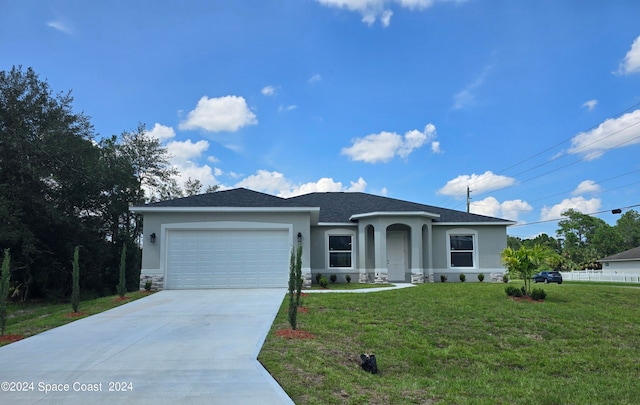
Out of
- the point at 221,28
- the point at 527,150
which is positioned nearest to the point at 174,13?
the point at 221,28

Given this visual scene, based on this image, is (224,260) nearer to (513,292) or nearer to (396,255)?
(396,255)

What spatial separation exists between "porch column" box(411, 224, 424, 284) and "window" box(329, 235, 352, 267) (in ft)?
10.1

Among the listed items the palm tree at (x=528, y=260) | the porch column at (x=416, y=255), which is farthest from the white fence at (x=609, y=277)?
the palm tree at (x=528, y=260)

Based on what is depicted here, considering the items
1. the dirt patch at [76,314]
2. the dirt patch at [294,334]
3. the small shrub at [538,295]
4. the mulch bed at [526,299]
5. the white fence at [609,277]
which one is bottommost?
the white fence at [609,277]

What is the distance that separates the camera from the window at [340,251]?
19938mm

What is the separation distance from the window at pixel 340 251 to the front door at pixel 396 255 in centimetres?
192

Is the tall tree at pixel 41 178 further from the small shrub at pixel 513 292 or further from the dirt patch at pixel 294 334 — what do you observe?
the small shrub at pixel 513 292

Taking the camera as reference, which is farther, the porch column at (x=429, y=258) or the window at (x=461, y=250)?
the window at (x=461, y=250)

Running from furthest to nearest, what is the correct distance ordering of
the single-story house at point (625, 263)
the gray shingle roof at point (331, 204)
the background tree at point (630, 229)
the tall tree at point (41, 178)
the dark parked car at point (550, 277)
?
the background tree at point (630, 229), the single-story house at point (625, 263), the dark parked car at point (550, 277), the tall tree at point (41, 178), the gray shingle roof at point (331, 204)

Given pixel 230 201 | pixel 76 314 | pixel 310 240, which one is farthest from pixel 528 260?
pixel 76 314

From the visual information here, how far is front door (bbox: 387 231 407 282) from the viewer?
19.9 m

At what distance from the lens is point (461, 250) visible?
20.3m

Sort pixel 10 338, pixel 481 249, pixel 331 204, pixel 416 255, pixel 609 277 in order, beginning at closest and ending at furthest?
pixel 10 338 → pixel 416 255 → pixel 481 249 → pixel 331 204 → pixel 609 277

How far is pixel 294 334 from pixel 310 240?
37.8 ft
